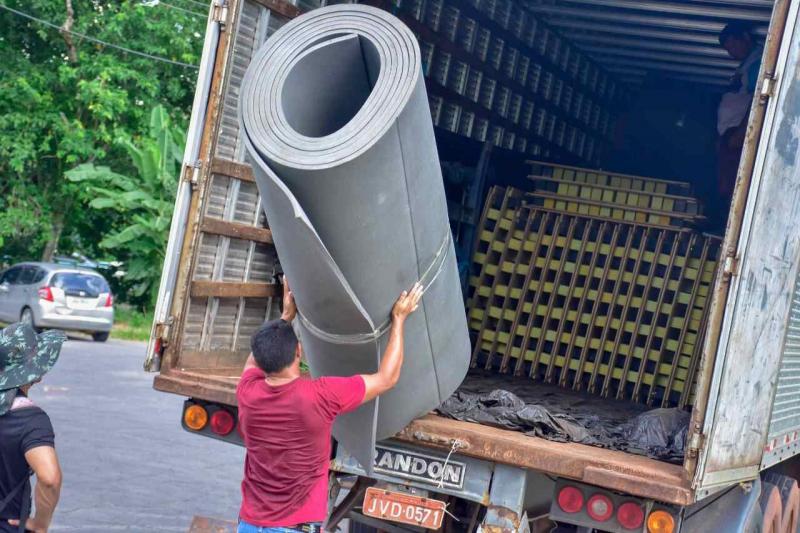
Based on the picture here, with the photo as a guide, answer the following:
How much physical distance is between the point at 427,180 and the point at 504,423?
1292 millimetres

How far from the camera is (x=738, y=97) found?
23.7 ft

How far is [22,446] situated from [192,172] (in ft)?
5.76

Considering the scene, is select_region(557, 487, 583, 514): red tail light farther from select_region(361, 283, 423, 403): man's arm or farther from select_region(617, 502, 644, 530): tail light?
select_region(361, 283, 423, 403): man's arm

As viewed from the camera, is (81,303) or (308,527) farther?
(81,303)

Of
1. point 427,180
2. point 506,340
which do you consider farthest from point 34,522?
point 506,340

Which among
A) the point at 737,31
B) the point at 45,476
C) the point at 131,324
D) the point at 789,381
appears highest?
the point at 737,31

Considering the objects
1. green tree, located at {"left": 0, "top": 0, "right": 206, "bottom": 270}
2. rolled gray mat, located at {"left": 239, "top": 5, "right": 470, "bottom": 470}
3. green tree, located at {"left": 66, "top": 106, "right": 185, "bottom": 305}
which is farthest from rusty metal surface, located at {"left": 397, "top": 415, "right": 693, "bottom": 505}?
green tree, located at {"left": 0, "top": 0, "right": 206, "bottom": 270}

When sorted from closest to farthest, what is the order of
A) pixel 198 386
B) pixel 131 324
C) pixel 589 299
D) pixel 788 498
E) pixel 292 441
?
pixel 292 441, pixel 198 386, pixel 788 498, pixel 589 299, pixel 131 324

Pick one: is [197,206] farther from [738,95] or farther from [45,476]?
[738,95]

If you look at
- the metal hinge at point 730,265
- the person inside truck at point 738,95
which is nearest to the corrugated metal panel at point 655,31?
the person inside truck at point 738,95

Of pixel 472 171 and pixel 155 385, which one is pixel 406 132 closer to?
pixel 155 385

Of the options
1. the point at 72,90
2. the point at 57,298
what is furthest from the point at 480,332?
the point at 72,90

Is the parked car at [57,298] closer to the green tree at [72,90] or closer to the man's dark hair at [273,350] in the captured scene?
the green tree at [72,90]

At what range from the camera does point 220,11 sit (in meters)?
4.99
